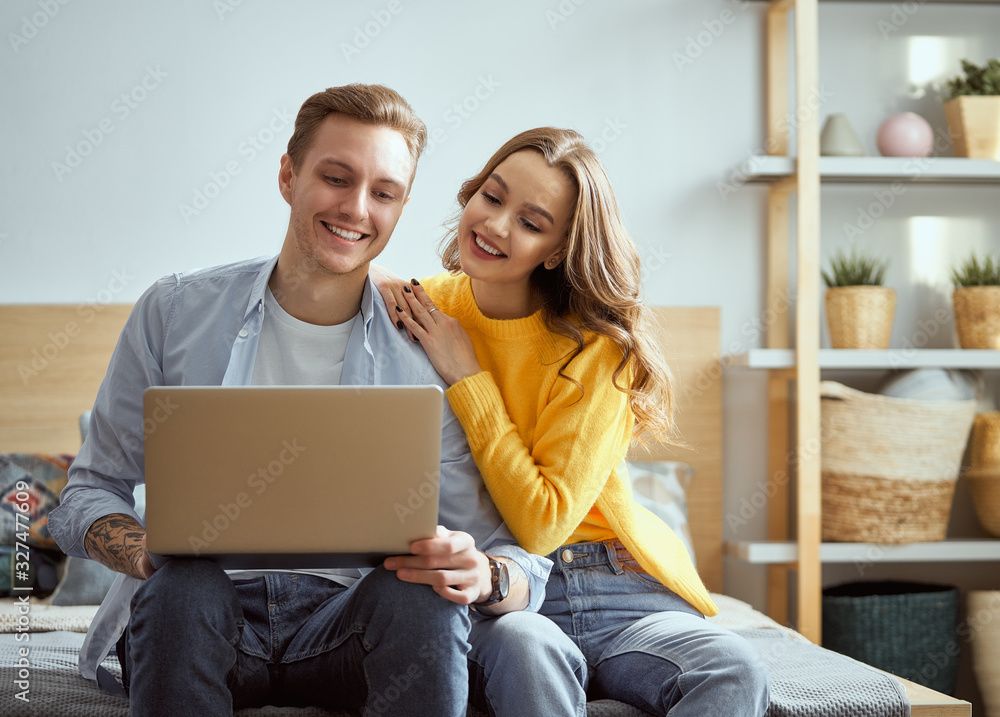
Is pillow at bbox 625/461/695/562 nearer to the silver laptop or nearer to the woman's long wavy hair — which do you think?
the woman's long wavy hair

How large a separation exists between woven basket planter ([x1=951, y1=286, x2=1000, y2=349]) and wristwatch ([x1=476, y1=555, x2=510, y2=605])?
1711mm

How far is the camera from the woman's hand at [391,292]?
4.95 ft

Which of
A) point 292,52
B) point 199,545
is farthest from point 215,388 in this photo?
point 292,52

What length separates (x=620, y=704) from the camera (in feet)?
4.30

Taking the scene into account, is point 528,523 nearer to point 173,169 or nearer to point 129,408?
point 129,408

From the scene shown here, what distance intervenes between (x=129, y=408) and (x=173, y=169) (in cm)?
121

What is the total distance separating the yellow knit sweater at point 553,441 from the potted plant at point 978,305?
50.3 inches

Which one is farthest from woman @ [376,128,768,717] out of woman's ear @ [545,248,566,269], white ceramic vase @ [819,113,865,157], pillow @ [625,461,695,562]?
white ceramic vase @ [819,113,865,157]

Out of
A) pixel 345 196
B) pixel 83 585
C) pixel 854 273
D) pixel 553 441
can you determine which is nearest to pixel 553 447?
pixel 553 441

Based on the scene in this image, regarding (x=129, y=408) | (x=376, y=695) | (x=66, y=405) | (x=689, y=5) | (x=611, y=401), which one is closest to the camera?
(x=376, y=695)

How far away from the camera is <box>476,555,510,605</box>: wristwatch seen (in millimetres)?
1241

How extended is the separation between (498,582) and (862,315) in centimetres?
150

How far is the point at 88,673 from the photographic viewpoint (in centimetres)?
134

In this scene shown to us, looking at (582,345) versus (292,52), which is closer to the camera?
(582,345)
